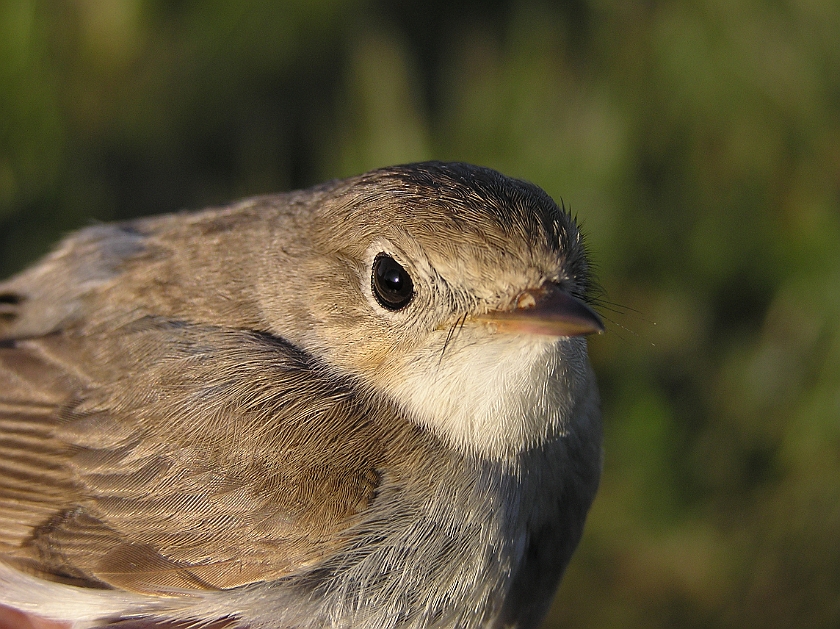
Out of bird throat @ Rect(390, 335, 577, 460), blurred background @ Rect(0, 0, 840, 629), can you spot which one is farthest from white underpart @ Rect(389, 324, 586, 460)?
blurred background @ Rect(0, 0, 840, 629)

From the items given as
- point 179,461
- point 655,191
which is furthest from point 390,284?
point 655,191

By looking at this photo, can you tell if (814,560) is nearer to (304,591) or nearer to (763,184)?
(763,184)

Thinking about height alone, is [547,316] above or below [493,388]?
above

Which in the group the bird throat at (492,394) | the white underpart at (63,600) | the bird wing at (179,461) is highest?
the bird throat at (492,394)

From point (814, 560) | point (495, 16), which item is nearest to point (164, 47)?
point (495, 16)

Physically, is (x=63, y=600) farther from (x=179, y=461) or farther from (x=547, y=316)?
(x=547, y=316)

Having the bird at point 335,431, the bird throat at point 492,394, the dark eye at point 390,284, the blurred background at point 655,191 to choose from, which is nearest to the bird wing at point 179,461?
the bird at point 335,431

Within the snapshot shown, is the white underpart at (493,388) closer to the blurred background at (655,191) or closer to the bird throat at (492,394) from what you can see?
the bird throat at (492,394)

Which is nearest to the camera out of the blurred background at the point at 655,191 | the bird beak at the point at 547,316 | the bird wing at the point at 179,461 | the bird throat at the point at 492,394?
the bird beak at the point at 547,316
